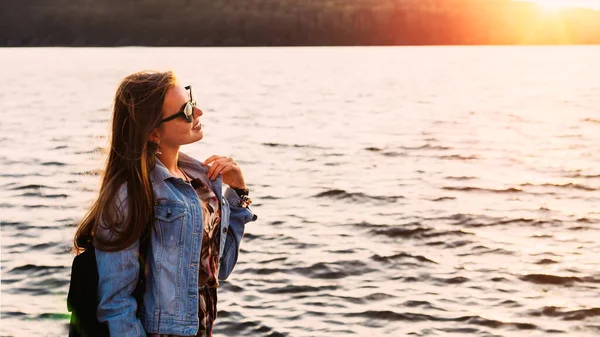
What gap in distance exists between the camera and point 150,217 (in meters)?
3.48

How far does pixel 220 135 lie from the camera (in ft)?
112

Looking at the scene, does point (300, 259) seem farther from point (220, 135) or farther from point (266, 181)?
point (220, 135)

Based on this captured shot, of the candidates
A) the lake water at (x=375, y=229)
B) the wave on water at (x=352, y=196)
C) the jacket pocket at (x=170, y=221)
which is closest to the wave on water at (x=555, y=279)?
→ the lake water at (x=375, y=229)

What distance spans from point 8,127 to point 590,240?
1100 inches

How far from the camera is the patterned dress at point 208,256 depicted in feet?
12.4

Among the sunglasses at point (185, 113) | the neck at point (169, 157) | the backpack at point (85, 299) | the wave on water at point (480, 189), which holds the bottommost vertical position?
the wave on water at point (480, 189)

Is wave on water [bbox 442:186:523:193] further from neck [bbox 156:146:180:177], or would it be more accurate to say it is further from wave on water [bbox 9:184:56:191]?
neck [bbox 156:146:180:177]

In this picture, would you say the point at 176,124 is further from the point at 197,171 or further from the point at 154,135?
the point at 197,171

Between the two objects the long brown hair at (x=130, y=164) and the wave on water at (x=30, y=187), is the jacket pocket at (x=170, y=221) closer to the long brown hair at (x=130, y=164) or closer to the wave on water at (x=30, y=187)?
the long brown hair at (x=130, y=164)

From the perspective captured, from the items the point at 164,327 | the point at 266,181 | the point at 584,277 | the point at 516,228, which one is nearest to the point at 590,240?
the point at 516,228

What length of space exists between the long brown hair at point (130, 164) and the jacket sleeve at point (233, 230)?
1.98 ft

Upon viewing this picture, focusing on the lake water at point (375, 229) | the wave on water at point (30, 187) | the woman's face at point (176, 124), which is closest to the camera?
the woman's face at point (176, 124)

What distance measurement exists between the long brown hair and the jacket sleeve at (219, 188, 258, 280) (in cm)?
60

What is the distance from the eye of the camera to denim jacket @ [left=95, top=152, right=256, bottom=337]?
Result: 341 cm
